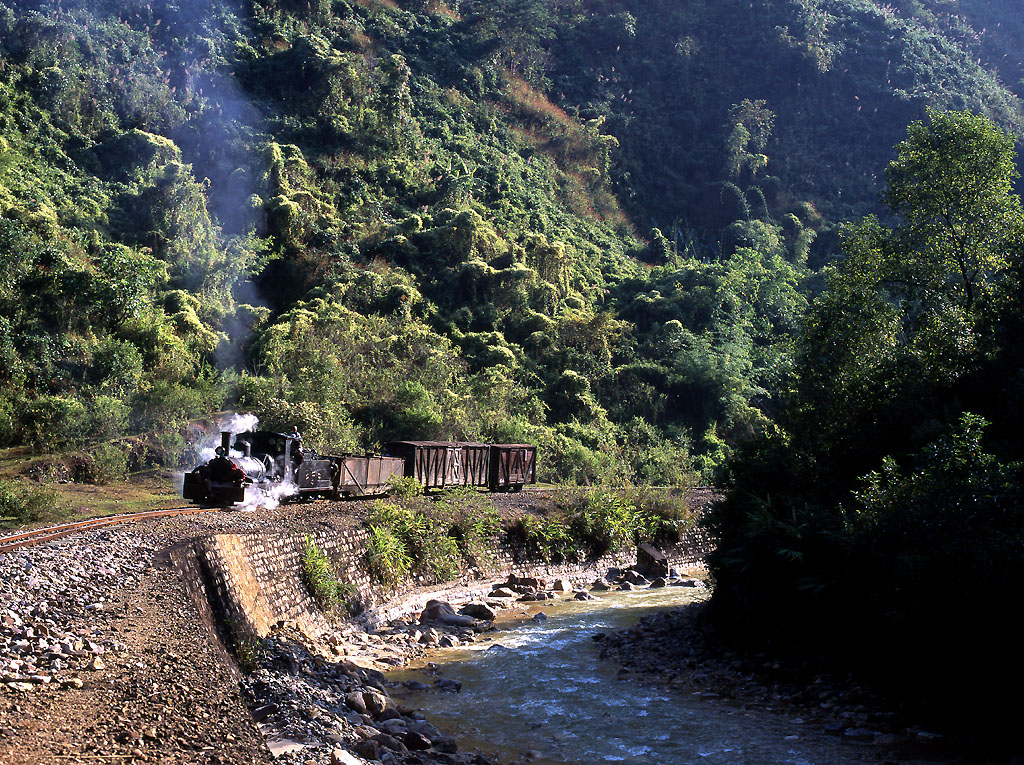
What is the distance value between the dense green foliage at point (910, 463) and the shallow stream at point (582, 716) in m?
1.93

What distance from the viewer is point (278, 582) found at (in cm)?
1349

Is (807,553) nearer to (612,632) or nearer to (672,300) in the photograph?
(612,632)

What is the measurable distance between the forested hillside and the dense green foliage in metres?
3.53

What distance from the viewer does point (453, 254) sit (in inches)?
1774

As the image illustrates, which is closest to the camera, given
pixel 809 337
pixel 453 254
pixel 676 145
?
pixel 809 337

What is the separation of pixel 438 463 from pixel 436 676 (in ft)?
44.0

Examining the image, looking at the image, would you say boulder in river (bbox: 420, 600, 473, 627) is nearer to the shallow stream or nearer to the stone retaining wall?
the stone retaining wall

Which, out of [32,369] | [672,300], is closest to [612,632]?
[32,369]

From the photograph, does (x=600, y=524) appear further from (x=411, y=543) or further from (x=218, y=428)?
(x=218, y=428)

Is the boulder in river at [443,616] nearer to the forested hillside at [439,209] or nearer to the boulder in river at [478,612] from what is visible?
the boulder in river at [478,612]

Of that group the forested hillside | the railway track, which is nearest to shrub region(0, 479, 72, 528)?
the railway track

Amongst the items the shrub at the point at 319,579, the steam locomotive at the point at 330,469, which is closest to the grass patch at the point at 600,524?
the steam locomotive at the point at 330,469

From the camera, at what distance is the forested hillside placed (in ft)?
90.9

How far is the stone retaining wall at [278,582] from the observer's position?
11227mm
